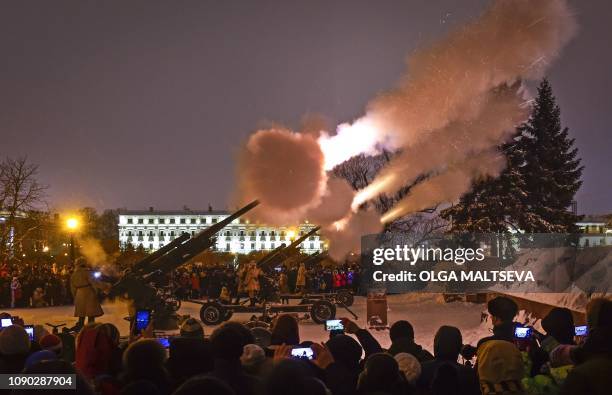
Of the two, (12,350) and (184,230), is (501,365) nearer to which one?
(12,350)

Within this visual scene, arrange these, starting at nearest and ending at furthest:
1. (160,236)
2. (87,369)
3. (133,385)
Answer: (133,385), (87,369), (160,236)

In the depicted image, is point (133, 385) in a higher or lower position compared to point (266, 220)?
lower

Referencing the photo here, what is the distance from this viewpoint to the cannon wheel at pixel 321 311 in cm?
1925

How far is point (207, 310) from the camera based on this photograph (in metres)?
19.2

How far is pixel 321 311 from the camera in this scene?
19344mm

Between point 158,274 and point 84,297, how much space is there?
2534 mm

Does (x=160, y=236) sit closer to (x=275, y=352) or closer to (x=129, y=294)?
(x=129, y=294)

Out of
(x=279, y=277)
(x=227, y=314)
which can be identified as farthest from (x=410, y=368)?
(x=279, y=277)

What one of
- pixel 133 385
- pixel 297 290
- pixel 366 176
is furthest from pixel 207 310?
pixel 366 176

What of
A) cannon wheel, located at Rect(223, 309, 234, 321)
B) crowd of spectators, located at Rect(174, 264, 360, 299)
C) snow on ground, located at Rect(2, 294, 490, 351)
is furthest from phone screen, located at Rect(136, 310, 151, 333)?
crowd of spectators, located at Rect(174, 264, 360, 299)

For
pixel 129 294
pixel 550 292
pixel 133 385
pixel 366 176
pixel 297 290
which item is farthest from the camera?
pixel 366 176

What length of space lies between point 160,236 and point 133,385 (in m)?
137

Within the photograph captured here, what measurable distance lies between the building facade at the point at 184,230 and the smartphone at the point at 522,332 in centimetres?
11098

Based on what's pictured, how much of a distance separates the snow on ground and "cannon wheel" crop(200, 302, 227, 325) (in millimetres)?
298
